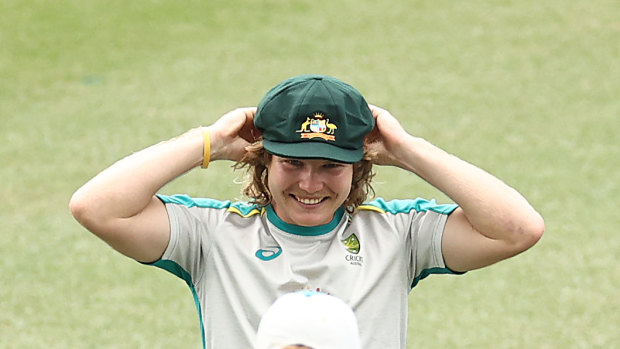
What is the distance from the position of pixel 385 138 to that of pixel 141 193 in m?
0.94

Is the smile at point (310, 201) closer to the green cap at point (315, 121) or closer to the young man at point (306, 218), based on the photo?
the young man at point (306, 218)

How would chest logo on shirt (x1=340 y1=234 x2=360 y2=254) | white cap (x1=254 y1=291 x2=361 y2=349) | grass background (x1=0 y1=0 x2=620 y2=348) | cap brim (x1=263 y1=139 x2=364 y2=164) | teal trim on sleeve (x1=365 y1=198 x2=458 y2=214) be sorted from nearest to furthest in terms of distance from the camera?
white cap (x1=254 y1=291 x2=361 y2=349) → cap brim (x1=263 y1=139 x2=364 y2=164) → chest logo on shirt (x1=340 y1=234 x2=360 y2=254) → teal trim on sleeve (x1=365 y1=198 x2=458 y2=214) → grass background (x1=0 y1=0 x2=620 y2=348)

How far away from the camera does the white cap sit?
298 cm

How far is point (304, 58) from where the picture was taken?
12.3 m

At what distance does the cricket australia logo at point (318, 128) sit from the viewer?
379 centimetres

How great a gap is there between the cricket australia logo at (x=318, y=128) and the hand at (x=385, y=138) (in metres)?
0.32

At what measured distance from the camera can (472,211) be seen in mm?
3957

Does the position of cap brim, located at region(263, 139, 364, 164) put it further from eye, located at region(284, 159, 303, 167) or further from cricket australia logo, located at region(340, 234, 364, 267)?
cricket australia logo, located at region(340, 234, 364, 267)

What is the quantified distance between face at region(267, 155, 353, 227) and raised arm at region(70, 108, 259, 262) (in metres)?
0.27

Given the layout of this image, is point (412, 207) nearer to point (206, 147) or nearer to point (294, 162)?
point (294, 162)

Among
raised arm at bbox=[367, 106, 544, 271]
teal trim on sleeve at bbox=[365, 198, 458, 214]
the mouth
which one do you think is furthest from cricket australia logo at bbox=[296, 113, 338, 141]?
teal trim on sleeve at bbox=[365, 198, 458, 214]

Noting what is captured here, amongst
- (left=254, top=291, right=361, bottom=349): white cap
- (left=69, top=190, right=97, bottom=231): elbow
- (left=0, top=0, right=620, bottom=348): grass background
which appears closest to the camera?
(left=254, top=291, right=361, bottom=349): white cap

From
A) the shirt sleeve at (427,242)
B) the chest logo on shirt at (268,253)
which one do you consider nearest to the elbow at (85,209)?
the chest logo on shirt at (268,253)

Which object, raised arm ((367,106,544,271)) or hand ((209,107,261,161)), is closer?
raised arm ((367,106,544,271))
